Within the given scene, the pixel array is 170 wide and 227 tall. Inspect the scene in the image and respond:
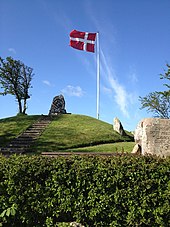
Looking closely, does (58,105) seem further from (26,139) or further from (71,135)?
(26,139)

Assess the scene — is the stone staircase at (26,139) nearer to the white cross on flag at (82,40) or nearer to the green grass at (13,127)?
the green grass at (13,127)

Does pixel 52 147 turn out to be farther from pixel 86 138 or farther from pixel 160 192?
pixel 160 192

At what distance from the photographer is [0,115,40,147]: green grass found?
22188mm

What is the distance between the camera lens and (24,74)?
48031 millimetres

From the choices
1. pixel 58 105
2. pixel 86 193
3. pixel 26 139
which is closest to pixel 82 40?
pixel 58 105

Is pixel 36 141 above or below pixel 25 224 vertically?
above

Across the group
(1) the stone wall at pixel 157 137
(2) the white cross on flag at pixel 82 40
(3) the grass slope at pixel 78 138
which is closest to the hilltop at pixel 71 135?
(3) the grass slope at pixel 78 138

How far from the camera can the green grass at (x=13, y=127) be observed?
22.2m

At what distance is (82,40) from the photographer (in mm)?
33000

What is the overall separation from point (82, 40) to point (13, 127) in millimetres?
15051

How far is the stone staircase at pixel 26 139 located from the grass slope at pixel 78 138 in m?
0.62

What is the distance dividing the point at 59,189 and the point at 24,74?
45.1m

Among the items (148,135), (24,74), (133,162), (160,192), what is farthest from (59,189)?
(24,74)

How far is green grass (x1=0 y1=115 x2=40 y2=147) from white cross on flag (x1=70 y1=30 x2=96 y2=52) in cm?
1091
